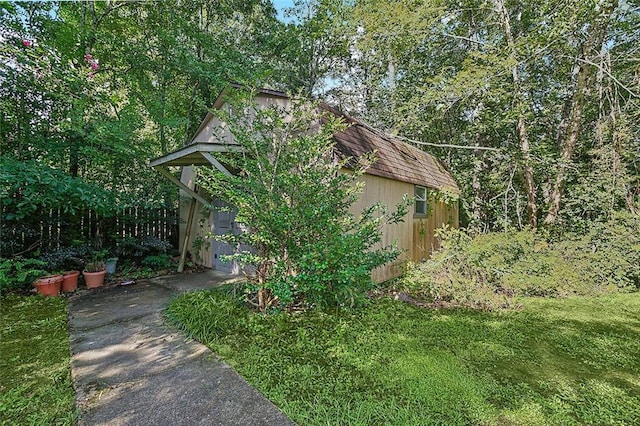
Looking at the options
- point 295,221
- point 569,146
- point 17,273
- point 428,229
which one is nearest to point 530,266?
point 428,229

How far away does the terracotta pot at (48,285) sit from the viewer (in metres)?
4.99

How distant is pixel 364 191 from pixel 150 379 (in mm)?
4285

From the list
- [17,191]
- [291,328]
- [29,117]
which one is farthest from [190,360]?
[29,117]

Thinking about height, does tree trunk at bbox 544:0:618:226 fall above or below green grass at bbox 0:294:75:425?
above

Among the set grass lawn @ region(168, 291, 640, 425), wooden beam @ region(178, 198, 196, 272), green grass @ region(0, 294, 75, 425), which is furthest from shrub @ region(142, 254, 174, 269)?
grass lawn @ region(168, 291, 640, 425)

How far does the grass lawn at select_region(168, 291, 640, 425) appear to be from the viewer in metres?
2.22

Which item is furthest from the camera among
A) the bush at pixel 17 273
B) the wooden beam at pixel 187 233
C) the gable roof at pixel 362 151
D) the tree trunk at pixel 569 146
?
the tree trunk at pixel 569 146

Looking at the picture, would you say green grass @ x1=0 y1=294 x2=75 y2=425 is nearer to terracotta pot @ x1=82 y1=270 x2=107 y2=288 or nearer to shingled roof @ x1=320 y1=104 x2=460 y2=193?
terracotta pot @ x1=82 y1=270 x2=107 y2=288

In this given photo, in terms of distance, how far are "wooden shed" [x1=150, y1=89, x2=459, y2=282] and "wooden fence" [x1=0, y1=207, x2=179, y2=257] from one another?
481 millimetres

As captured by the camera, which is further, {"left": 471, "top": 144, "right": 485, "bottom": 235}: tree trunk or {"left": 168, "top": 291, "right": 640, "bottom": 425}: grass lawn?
{"left": 471, "top": 144, "right": 485, "bottom": 235}: tree trunk

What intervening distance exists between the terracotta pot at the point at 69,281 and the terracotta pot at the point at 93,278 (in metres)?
0.14

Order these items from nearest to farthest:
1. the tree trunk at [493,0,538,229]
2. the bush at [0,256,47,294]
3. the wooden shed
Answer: the bush at [0,256,47,294]
the wooden shed
the tree trunk at [493,0,538,229]

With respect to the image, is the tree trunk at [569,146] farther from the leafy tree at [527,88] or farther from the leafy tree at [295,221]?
the leafy tree at [295,221]

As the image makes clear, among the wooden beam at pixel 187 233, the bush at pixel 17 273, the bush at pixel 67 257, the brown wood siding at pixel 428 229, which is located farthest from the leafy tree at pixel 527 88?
the bush at pixel 17 273
